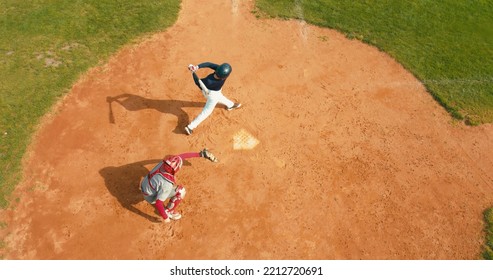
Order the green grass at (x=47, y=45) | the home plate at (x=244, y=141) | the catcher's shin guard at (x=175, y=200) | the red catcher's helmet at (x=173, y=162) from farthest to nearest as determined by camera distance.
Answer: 1. the green grass at (x=47, y=45)
2. the home plate at (x=244, y=141)
3. the catcher's shin guard at (x=175, y=200)
4. the red catcher's helmet at (x=173, y=162)

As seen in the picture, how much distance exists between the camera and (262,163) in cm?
1041

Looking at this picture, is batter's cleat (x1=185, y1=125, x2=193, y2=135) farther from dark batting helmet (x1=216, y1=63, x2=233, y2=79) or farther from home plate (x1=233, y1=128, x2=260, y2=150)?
dark batting helmet (x1=216, y1=63, x2=233, y2=79)

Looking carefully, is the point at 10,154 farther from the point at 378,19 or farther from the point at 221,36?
the point at 378,19

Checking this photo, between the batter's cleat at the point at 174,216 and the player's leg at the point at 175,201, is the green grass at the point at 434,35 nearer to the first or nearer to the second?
the player's leg at the point at 175,201

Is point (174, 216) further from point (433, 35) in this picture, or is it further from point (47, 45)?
point (433, 35)

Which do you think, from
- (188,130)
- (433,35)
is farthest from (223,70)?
(433,35)

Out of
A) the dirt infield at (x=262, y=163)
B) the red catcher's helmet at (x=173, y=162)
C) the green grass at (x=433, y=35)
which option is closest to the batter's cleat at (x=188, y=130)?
the dirt infield at (x=262, y=163)

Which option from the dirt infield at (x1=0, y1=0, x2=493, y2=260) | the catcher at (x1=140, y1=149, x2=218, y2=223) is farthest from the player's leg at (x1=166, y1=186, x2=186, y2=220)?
the dirt infield at (x1=0, y1=0, x2=493, y2=260)

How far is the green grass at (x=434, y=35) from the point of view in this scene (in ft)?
40.0

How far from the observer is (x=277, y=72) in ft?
41.3

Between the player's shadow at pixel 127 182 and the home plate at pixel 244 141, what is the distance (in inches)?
90.7

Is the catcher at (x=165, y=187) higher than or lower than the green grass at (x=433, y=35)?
lower

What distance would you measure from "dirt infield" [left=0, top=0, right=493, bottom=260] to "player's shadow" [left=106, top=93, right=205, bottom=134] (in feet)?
0.16
